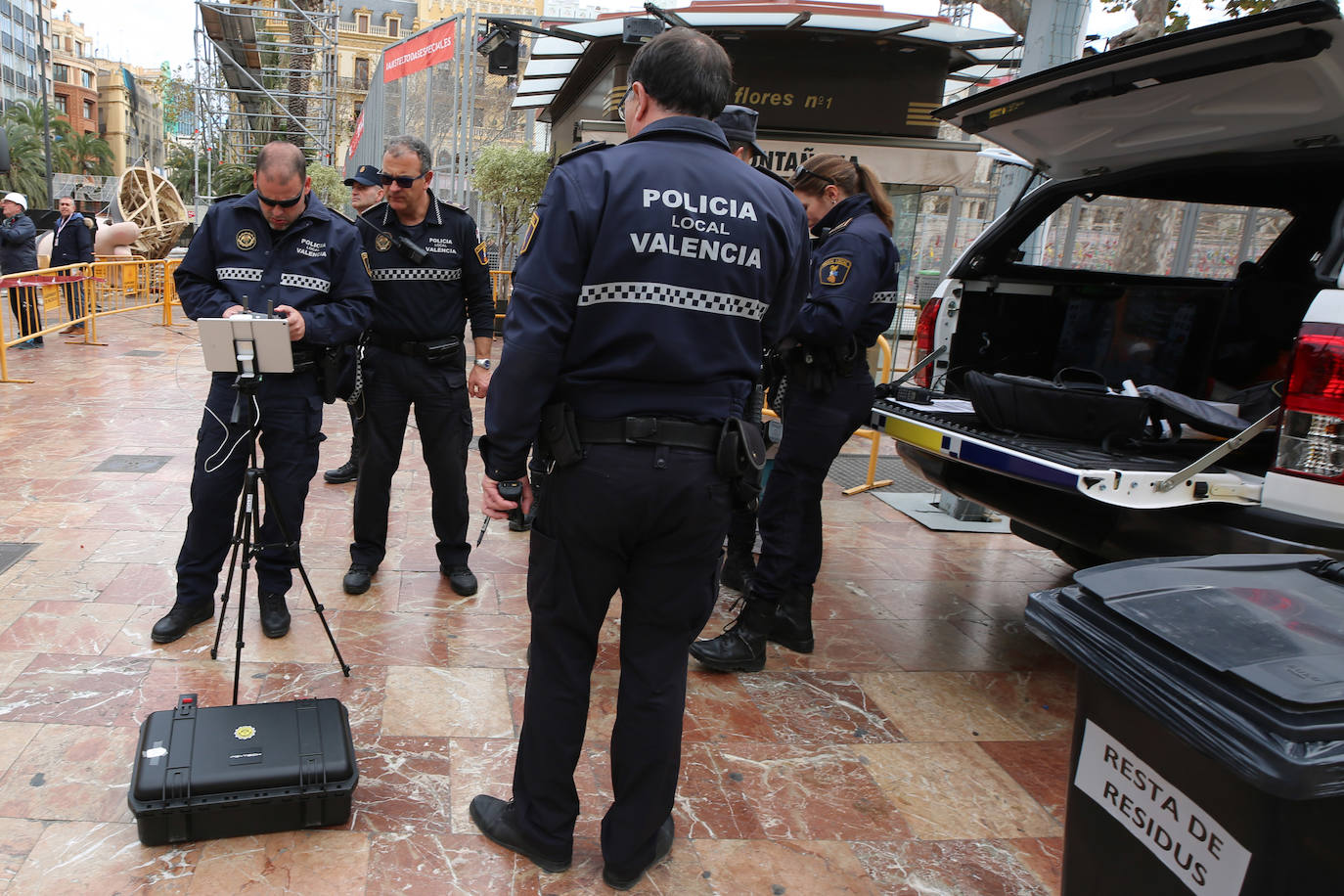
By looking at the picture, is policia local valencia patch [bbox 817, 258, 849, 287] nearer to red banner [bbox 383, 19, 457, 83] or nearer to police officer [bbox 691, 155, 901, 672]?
police officer [bbox 691, 155, 901, 672]

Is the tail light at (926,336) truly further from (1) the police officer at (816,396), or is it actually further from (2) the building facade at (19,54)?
(2) the building facade at (19,54)

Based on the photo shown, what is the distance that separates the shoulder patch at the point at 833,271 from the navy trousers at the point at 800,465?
0.40 meters

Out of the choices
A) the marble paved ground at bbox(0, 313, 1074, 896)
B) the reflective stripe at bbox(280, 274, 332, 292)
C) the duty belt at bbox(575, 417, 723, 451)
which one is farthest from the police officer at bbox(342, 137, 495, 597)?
the duty belt at bbox(575, 417, 723, 451)

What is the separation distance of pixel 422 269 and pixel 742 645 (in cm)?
214

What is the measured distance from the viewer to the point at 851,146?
7.81m

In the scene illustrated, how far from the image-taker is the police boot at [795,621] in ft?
12.7

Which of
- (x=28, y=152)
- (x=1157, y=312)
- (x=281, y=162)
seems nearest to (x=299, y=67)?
(x=281, y=162)

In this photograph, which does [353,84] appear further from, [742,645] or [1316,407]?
[1316,407]

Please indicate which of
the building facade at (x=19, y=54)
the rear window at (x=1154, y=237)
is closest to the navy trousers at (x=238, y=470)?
the rear window at (x=1154, y=237)

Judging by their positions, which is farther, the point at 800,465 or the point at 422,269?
the point at 422,269

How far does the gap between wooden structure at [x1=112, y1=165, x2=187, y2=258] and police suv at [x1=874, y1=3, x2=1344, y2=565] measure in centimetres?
1843

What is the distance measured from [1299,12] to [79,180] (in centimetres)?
5369

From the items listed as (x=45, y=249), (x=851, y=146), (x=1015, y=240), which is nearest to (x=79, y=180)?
(x=45, y=249)

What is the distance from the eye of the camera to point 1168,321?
4.72m
